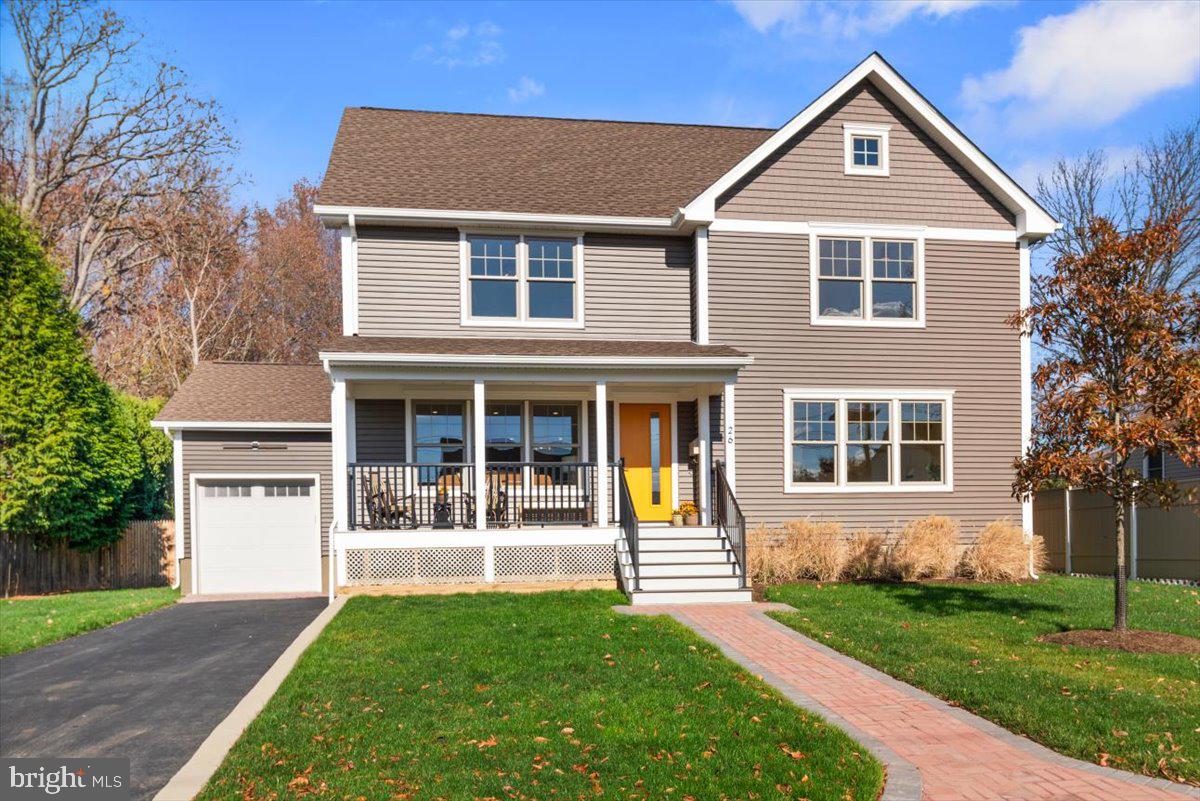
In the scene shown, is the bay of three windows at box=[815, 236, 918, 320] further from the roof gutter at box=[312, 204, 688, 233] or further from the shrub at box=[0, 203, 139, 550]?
the shrub at box=[0, 203, 139, 550]

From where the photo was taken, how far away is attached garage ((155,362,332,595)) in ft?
54.3

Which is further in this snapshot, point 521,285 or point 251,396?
point 251,396

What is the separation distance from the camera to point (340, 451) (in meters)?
13.6

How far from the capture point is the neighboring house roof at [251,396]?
16.5 metres

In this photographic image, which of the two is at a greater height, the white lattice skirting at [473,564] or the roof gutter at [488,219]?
the roof gutter at [488,219]

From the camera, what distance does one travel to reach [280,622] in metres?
12.2

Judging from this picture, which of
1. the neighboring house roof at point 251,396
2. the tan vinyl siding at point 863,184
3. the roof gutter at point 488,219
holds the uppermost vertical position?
the tan vinyl siding at point 863,184

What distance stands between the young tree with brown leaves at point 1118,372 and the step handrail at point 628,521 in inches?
212

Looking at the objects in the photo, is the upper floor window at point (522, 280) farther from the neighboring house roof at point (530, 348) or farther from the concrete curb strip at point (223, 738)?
the concrete curb strip at point (223, 738)

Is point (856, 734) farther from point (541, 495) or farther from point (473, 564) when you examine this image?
point (541, 495)

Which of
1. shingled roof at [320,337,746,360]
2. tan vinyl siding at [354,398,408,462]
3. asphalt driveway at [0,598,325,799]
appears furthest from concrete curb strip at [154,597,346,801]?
tan vinyl siding at [354,398,408,462]

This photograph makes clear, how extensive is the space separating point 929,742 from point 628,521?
7.73m

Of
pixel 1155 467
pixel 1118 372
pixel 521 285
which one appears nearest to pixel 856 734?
pixel 1118 372

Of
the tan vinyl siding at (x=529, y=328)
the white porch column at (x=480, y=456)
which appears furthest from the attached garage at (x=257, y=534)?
the white porch column at (x=480, y=456)
